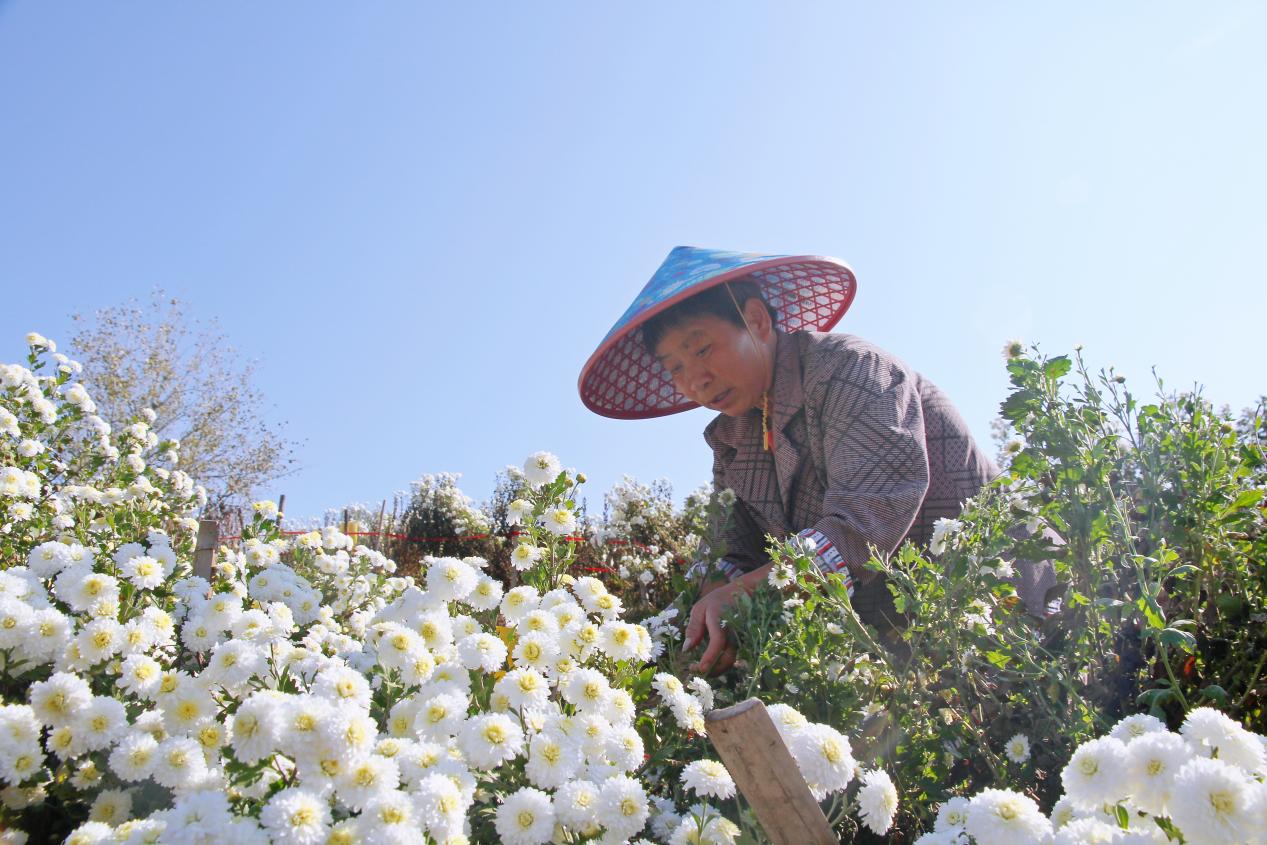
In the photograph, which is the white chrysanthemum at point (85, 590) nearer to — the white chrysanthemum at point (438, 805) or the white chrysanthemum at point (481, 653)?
the white chrysanthemum at point (481, 653)

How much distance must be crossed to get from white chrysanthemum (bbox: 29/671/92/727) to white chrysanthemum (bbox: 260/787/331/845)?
0.61 meters

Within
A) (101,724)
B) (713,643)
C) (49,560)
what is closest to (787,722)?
(713,643)

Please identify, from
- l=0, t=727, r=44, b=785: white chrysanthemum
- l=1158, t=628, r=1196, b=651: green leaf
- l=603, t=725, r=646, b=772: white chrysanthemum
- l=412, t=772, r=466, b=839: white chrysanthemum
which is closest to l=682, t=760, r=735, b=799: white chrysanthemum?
l=603, t=725, r=646, b=772: white chrysanthemum

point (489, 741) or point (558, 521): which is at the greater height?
point (558, 521)

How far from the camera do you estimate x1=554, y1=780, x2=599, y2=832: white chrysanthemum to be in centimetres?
112

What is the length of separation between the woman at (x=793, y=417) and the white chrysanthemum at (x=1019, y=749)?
1.91ft

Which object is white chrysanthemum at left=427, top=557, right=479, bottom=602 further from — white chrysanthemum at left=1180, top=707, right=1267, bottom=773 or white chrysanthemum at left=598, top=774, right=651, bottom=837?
white chrysanthemum at left=1180, top=707, right=1267, bottom=773

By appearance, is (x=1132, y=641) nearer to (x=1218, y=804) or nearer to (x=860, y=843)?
(x=860, y=843)

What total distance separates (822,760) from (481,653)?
65 cm

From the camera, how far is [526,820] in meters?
1.11

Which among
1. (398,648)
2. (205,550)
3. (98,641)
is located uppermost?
(205,550)

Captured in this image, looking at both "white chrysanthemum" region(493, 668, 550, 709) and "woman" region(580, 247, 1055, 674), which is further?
"woman" region(580, 247, 1055, 674)

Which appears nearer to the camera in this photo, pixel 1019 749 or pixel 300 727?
pixel 300 727

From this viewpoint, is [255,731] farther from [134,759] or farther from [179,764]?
[134,759]
